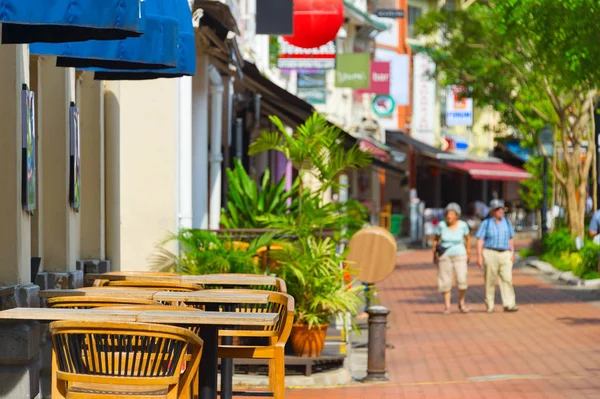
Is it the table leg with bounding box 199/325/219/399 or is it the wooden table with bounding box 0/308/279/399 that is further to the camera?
the table leg with bounding box 199/325/219/399

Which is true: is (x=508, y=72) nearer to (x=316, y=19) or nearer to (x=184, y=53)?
(x=316, y=19)

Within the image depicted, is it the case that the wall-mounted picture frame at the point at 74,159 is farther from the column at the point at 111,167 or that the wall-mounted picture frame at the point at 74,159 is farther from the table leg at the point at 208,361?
the table leg at the point at 208,361

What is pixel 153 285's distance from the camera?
373 inches

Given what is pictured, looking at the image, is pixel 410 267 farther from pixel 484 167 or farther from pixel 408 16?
pixel 408 16

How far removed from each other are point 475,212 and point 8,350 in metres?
53.1

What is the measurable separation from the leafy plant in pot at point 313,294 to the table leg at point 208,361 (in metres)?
5.61

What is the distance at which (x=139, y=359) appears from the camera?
6.64 meters

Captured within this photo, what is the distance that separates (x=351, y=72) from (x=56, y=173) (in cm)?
2374

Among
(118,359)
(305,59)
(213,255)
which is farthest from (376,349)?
(305,59)

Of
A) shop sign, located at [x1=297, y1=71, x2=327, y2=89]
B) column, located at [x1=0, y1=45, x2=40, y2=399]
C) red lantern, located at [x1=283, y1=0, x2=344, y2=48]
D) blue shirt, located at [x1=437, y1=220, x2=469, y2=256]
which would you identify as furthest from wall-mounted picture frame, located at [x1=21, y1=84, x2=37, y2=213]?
shop sign, located at [x1=297, y1=71, x2=327, y2=89]

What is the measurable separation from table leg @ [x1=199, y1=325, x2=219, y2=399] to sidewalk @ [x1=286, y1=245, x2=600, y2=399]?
15.6 ft

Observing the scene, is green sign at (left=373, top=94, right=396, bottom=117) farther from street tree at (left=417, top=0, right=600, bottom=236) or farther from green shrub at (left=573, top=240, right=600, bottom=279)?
green shrub at (left=573, top=240, right=600, bottom=279)

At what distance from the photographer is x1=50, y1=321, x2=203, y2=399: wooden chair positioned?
660 cm

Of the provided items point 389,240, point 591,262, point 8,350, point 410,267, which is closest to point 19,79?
point 8,350
